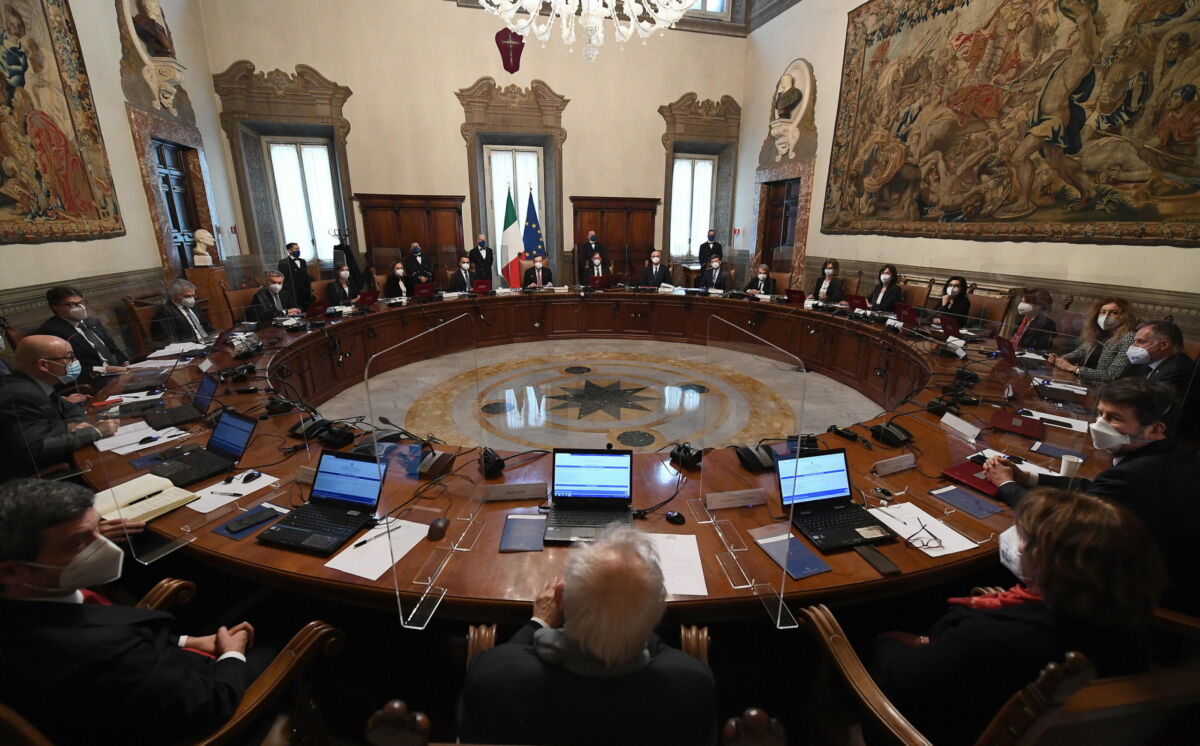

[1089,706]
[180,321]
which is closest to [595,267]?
[180,321]

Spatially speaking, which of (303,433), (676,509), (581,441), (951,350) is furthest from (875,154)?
(303,433)

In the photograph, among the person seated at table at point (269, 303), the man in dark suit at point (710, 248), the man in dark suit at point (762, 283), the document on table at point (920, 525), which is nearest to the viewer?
the document on table at point (920, 525)

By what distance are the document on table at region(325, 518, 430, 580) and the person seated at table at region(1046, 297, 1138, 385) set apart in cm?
465

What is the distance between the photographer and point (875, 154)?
7418mm

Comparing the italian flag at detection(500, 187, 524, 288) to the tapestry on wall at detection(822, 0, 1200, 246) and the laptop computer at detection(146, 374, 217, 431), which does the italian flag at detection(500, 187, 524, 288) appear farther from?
the laptop computer at detection(146, 374, 217, 431)

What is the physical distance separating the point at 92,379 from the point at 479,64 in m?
8.13

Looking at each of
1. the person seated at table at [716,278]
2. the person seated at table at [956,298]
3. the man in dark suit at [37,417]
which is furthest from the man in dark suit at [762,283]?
the man in dark suit at [37,417]

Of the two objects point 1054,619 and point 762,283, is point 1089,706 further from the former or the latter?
point 762,283

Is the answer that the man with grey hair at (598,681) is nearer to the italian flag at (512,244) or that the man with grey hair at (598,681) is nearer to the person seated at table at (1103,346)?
the person seated at table at (1103,346)

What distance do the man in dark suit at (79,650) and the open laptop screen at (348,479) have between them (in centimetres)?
72

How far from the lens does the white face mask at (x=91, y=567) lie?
1.27 metres

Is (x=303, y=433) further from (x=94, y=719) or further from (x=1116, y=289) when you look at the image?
(x=1116, y=289)

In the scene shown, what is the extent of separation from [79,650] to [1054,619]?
2216 millimetres

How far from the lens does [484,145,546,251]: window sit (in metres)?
10.2
